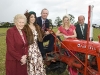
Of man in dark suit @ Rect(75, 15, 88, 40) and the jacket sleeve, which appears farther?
man in dark suit @ Rect(75, 15, 88, 40)

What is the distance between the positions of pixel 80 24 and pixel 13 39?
3.52 metres

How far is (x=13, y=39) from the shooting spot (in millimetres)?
3930

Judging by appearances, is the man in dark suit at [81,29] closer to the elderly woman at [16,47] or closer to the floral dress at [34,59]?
the floral dress at [34,59]

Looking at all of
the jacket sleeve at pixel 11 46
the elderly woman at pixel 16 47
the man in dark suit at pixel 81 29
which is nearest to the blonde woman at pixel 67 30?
the man in dark suit at pixel 81 29

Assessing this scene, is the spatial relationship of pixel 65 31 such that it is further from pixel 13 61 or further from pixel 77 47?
pixel 13 61

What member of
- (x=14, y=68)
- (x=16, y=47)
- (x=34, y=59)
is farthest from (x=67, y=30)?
(x=14, y=68)

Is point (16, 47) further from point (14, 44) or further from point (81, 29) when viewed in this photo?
point (81, 29)

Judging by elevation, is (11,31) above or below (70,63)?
above

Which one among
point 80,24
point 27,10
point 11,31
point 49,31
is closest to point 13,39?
point 11,31

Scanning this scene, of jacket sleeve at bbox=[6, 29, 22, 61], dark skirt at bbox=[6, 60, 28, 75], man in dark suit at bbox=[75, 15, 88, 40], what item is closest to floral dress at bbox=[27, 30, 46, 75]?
dark skirt at bbox=[6, 60, 28, 75]

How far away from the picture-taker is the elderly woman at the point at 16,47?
3916 millimetres

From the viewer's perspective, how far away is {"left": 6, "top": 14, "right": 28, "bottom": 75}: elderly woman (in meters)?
3.92

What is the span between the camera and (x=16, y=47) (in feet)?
13.2

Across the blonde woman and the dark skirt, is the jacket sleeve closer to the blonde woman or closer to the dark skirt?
the dark skirt
